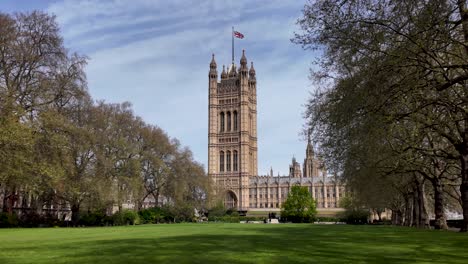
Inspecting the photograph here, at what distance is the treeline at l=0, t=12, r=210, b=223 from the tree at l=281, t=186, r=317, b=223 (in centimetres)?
3671

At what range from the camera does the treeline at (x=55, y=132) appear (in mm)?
33094

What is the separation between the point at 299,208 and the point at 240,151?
66088mm

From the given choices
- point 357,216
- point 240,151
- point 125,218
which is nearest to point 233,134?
point 240,151

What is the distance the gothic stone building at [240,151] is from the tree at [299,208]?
191 feet

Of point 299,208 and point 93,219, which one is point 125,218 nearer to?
point 93,219

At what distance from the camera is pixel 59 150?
122 feet

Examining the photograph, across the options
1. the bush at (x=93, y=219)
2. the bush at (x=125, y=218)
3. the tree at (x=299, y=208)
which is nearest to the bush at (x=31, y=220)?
the bush at (x=93, y=219)

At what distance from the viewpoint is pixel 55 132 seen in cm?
3678

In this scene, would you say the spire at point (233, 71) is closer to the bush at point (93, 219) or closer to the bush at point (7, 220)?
the bush at point (93, 219)

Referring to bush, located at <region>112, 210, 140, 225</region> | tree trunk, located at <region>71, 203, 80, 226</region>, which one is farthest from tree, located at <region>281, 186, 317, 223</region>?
tree trunk, located at <region>71, 203, 80, 226</region>

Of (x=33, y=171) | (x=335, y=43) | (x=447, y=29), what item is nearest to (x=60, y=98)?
(x=33, y=171)

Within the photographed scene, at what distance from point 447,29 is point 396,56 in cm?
178

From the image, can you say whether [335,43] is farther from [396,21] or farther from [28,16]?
[28,16]

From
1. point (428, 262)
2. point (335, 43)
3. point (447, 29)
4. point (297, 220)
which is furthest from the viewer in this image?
point (297, 220)
